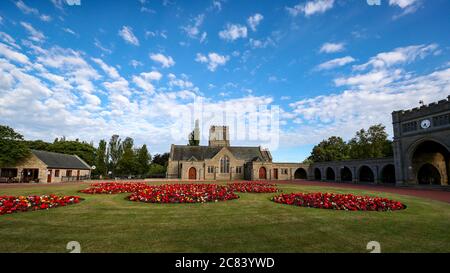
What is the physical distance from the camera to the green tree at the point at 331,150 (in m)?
70.7

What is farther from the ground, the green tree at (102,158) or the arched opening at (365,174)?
the green tree at (102,158)

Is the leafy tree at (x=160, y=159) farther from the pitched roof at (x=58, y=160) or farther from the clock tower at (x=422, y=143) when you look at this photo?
the clock tower at (x=422, y=143)

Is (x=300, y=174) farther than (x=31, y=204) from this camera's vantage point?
Yes

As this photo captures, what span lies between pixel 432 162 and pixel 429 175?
352 centimetres

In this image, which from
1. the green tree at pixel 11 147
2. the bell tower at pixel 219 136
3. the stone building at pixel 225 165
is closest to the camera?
the green tree at pixel 11 147

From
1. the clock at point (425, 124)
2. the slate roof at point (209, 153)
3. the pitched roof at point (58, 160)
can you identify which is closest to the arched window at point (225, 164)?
the slate roof at point (209, 153)

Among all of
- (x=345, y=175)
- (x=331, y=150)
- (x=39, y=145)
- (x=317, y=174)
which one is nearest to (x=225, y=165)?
(x=317, y=174)

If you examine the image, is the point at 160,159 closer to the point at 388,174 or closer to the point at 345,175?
the point at 345,175

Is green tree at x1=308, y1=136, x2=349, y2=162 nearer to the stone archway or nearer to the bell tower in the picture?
the stone archway

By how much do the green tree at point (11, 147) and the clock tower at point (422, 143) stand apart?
194 ft

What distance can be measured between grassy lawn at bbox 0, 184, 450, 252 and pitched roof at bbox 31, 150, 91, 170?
39.5 meters

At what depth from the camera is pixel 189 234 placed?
7062 mm

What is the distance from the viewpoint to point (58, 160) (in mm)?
46531
